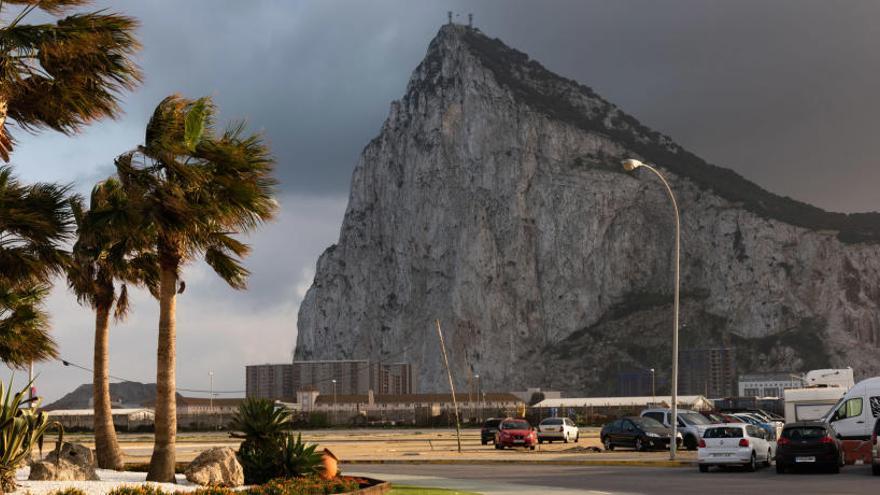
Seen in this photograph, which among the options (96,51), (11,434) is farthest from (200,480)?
(96,51)

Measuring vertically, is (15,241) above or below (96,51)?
below

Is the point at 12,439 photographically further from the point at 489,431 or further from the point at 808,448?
the point at 489,431

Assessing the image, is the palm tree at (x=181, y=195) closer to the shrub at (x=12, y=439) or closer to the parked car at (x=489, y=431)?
the shrub at (x=12, y=439)

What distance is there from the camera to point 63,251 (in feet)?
86.4

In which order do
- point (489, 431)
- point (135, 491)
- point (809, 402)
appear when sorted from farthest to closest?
point (489, 431)
point (809, 402)
point (135, 491)

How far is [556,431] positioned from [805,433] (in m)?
32.4

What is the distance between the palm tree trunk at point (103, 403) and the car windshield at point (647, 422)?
28221mm

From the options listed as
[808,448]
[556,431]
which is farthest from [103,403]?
[556,431]

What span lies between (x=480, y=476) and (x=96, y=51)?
18374 mm

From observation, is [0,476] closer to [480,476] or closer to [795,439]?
[480,476]

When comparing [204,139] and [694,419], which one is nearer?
[204,139]

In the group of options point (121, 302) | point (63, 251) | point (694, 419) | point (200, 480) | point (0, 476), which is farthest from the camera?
point (694, 419)

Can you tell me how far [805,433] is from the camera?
1278 inches

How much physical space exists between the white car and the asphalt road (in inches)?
16.6
